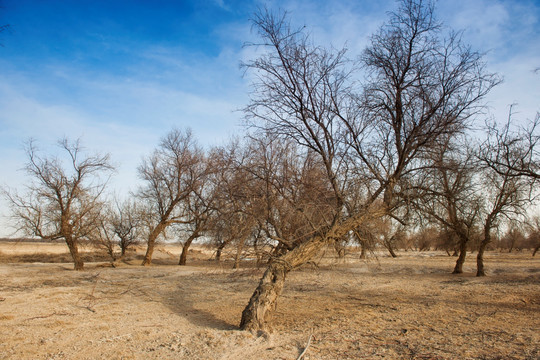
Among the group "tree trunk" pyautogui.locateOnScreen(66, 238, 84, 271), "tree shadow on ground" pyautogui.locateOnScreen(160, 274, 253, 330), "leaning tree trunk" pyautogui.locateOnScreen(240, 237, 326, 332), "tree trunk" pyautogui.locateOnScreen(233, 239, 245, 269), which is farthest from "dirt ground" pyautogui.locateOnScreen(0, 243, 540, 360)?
"tree trunk" pyautogui.locateOnScreen(66, 238, 84, 271)

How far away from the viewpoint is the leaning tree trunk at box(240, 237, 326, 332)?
5818 mm

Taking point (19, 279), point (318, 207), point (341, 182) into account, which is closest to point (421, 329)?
point (318, 207)

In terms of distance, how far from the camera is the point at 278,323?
6.44 metres

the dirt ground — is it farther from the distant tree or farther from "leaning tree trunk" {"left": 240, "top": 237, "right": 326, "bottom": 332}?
the distant tree

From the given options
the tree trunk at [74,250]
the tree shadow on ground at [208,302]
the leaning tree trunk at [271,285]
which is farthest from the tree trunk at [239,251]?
the tree trunk at [74,250]

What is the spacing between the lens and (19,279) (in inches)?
468

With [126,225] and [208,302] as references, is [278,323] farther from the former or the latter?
[126,225]

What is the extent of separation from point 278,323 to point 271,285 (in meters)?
0.80

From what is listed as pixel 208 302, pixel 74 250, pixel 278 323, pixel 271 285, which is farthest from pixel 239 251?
pixel 74 250

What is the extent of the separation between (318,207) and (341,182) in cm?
125

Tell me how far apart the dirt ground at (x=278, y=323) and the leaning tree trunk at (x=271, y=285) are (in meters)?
0.30

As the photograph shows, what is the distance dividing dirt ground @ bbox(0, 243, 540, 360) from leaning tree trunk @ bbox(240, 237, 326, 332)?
0.98 feet

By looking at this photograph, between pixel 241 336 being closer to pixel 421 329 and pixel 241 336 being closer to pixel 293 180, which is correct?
pixel 421 329

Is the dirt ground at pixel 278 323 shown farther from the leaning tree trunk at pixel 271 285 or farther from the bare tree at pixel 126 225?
the bare tree at pixel 126 225
